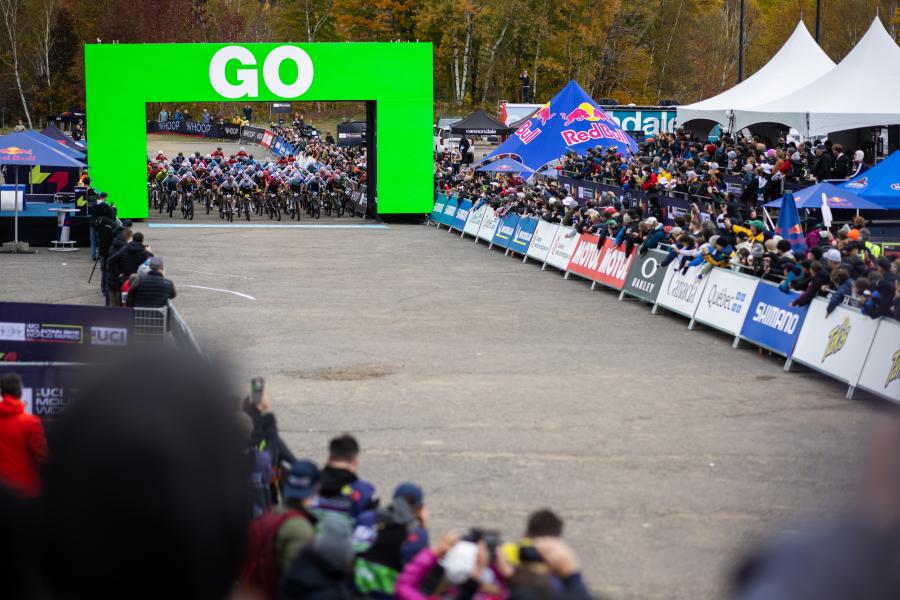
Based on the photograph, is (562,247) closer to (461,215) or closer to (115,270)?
(461,215)

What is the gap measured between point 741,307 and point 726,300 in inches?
21.6

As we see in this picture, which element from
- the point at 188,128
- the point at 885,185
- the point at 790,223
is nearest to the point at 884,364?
the point at 790,223

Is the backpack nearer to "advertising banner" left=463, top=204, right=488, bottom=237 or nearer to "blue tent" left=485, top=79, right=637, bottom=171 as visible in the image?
"advertising banner" left=463, top=204, right=488, bottom=237

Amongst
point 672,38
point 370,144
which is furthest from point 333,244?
point 672,38

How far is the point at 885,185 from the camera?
23.1 metres

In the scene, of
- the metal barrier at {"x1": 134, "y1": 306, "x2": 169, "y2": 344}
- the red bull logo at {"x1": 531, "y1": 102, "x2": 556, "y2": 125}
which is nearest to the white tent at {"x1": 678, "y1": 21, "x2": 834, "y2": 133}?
the red bull logo at {"x1": 531, "y1": 102, "x2": 556, "y2": 125}

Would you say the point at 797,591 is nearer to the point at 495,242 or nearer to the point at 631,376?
the point at 631,376

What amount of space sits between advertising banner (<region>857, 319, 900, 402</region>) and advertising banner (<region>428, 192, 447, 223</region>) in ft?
77.5

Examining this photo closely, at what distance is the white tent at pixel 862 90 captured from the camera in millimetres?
28391

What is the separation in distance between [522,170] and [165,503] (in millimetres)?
32430

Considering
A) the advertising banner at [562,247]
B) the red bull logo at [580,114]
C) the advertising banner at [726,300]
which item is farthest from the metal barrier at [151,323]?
the red bull logo at [580,114]

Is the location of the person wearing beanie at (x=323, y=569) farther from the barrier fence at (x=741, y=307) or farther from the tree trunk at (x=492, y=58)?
the tree trunk at (x=492, y=58)

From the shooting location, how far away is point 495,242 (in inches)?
1195

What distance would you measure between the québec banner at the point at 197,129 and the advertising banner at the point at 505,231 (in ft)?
157
